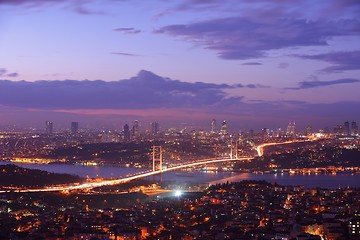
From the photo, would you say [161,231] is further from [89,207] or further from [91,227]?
[89,207]

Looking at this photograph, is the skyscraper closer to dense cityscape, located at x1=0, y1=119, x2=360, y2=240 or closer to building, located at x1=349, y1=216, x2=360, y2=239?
dense cityscape, located at x1=0, y1=119, x2=360, y2=240

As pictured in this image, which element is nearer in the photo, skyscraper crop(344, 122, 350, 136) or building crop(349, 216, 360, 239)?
building crop(349, 216, 360, 239)

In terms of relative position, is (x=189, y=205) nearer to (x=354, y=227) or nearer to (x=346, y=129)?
(x=354, y=227)

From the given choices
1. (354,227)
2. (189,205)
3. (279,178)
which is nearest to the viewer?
(354,227)

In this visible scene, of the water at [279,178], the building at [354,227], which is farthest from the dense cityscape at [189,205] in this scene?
the water at [279,178]

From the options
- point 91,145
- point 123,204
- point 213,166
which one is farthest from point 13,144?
point 123,204

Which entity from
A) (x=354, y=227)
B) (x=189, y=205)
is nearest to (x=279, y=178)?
(x=189, y=205)

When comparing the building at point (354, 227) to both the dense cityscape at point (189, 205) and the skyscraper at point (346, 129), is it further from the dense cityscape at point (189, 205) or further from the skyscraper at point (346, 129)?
the skyscraper at point (346, 129)

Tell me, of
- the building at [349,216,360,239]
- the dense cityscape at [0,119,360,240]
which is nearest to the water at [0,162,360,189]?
the dense cityscape at [0,119,360,240]

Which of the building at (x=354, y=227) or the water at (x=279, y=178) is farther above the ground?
the building at (x=354, y=227)

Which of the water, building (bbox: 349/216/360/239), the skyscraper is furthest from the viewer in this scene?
the skyscraper

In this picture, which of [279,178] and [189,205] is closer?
[189,205]
